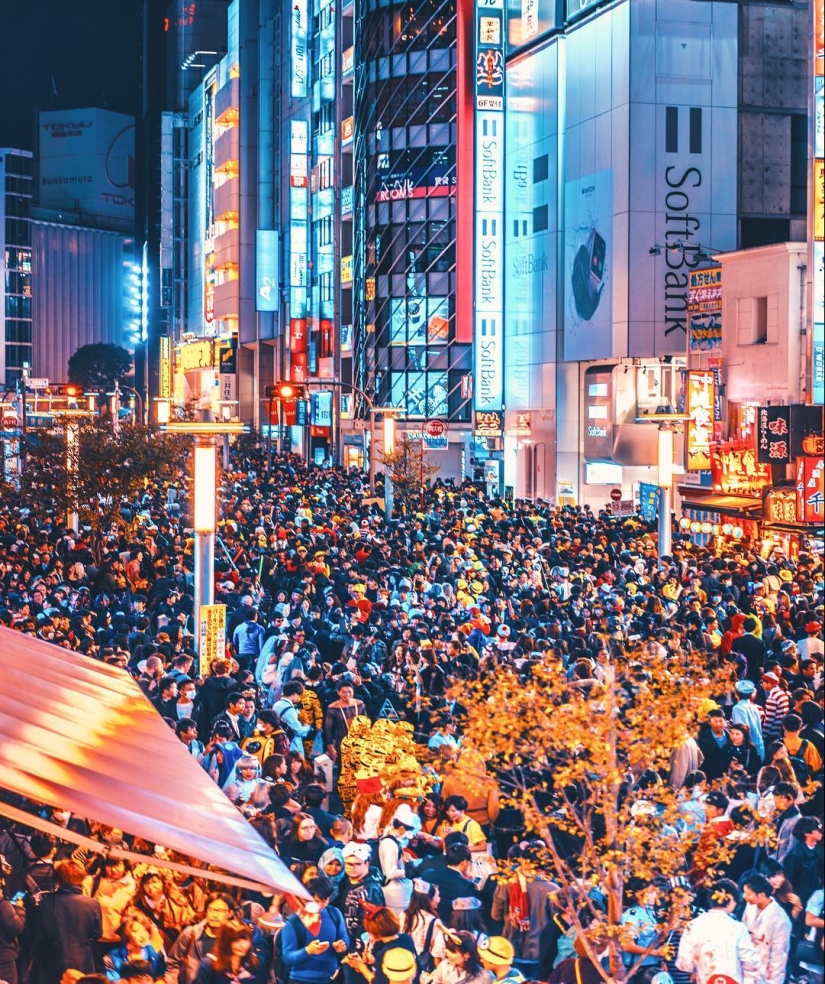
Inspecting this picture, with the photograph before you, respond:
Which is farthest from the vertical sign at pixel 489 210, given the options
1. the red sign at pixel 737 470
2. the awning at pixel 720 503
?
the red sign at pixel 737 470

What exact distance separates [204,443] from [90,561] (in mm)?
7866

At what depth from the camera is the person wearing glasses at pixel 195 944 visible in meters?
7.27

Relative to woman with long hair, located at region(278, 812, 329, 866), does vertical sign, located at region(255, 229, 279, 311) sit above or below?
above

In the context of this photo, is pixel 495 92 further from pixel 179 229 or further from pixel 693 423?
pixel 179 229

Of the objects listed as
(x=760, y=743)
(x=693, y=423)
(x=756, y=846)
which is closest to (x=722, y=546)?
(x=693, y=423)

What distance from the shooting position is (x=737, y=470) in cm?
2991

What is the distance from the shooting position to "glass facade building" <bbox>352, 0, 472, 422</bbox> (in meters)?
52.1

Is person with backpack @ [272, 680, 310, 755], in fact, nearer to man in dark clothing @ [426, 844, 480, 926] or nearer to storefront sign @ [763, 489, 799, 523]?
man in dark clothing @ [426, 844, 480, 926]

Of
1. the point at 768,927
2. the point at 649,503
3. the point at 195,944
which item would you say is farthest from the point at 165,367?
the point at 768,927

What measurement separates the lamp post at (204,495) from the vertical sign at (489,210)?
1093 inches

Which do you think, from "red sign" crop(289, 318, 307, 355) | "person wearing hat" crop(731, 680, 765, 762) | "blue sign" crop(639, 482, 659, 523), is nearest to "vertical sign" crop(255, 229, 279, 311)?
"red sign" crop(289, 318, 307, 355)

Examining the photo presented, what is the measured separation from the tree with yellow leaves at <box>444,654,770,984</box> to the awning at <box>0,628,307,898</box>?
186 centimetres

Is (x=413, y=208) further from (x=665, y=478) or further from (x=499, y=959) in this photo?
(x=499, y=959)

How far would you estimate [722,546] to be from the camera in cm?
2814
